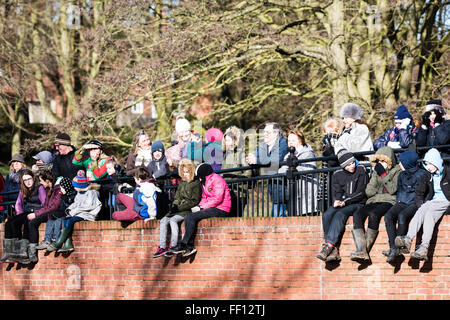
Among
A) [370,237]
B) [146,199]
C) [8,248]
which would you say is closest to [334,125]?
[370,237]

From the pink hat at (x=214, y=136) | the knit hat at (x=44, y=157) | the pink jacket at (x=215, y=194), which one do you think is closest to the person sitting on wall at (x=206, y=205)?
the pink jacket at (x=215, y=194)

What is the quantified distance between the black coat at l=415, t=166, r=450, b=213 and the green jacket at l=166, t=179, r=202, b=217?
12.1ft

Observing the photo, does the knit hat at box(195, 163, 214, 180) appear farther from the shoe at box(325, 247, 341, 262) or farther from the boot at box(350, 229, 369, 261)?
the boot at box(350, 229, 369, 261)

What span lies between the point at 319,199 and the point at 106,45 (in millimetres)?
9381

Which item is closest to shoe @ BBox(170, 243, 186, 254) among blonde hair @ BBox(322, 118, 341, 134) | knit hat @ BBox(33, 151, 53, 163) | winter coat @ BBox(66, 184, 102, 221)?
winter coat @ BBox(66, 184, 102, 221)

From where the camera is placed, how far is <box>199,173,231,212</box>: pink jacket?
1259cm

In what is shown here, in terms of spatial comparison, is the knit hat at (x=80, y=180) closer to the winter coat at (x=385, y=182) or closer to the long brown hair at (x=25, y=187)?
the long brown hair at (x=25, y=187)

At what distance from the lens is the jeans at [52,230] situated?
14406 mm

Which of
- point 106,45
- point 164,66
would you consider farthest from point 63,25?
point 164,66

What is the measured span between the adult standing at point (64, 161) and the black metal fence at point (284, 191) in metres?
2.06

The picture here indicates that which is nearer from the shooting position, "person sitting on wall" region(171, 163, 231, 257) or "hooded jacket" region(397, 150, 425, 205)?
"hooded jacket" region(397, 150, 425, 205)

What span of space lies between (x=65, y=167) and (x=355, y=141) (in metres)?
5.72

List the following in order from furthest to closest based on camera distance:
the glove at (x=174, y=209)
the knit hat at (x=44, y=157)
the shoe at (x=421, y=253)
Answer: the knit hat at (x=44, y=157) → the glove at (x=174, y=209) → the shoe at (x=421, y=253)

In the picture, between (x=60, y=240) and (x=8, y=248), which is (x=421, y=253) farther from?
(x=8, y=248)
